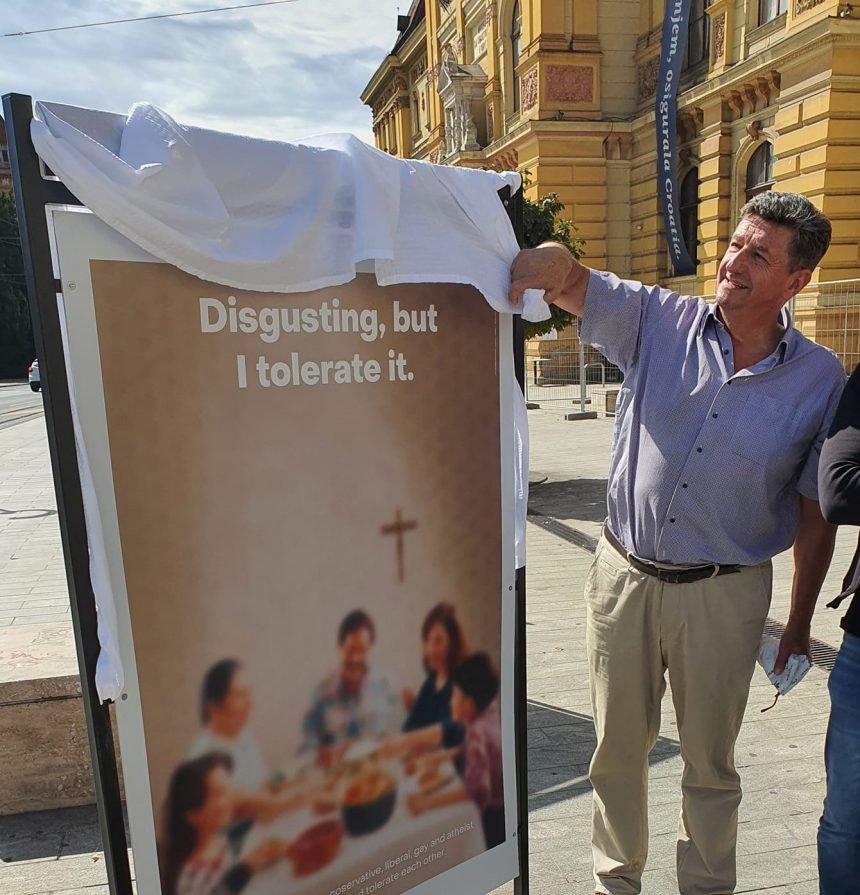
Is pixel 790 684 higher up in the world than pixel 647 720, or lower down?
higher up

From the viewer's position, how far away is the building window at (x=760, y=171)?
1524 centimetres

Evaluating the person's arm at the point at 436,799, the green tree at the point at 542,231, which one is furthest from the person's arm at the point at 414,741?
the green tree at the point at 542,231

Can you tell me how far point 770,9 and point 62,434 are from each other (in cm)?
1718

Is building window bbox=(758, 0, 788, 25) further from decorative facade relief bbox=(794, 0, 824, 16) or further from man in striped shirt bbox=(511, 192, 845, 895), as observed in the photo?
man in striped shirt bbox=(511, 192, 845, 895)

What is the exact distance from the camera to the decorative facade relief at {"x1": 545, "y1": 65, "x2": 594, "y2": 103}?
1930 centimetres

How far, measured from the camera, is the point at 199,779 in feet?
4.98

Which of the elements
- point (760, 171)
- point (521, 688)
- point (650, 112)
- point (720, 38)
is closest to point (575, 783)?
point (521, 688)

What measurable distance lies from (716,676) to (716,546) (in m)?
0.37

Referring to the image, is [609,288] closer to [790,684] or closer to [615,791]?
[790,684]

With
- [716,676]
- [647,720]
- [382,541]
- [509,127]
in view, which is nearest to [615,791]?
[647,720]

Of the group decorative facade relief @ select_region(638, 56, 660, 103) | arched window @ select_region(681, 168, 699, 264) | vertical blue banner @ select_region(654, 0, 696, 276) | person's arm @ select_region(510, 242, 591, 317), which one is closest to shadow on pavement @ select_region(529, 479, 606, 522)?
person's arm @ select_region(510, 242, 591, 317)

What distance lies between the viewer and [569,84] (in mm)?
19406

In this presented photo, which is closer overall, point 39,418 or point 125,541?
point 125,541

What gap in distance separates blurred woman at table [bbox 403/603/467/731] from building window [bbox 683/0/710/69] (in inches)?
734
